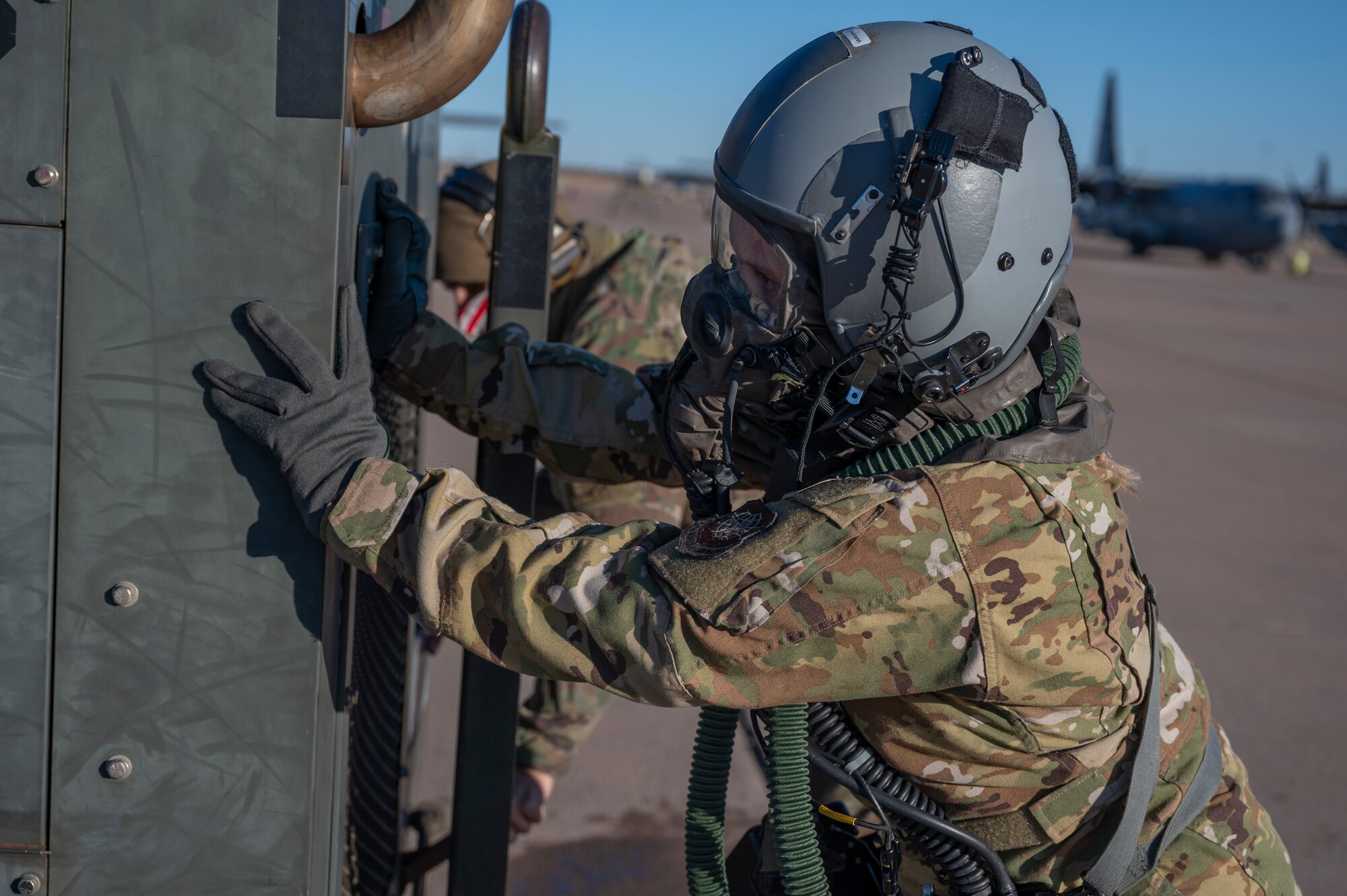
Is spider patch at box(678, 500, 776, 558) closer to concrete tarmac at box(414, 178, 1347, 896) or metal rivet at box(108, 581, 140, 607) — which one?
metal rivet at box(108, 581, 140, 607)

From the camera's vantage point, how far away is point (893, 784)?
1.59 m

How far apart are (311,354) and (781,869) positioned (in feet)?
3.14

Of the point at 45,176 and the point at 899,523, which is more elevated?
the point at 45,176

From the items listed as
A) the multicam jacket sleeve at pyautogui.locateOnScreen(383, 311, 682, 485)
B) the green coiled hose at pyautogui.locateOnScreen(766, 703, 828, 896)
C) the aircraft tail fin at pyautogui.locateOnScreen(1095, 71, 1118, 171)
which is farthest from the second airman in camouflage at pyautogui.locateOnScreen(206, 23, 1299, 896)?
the aircraft tail fin at pyautogui.locateOnScreen(1095, 71, 1118, 171)

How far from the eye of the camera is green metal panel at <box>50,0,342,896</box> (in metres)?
1.32

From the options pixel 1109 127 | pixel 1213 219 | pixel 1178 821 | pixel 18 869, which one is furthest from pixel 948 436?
pixel 1109 127

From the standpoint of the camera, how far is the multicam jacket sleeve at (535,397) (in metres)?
2.04

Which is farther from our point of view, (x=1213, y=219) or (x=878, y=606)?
(x=1213, y=219)

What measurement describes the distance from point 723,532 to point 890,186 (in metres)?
0.52

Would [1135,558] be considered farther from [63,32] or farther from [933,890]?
[63,32]

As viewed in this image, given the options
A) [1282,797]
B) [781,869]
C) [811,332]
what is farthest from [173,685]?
[1282,797]

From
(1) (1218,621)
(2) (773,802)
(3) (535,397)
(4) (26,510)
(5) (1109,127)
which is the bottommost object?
(1) (1218,621)

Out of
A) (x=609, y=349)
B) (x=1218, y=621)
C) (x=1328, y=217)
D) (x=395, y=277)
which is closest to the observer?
(x=395, y=277)

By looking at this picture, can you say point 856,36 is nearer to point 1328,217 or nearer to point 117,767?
point 117,767
